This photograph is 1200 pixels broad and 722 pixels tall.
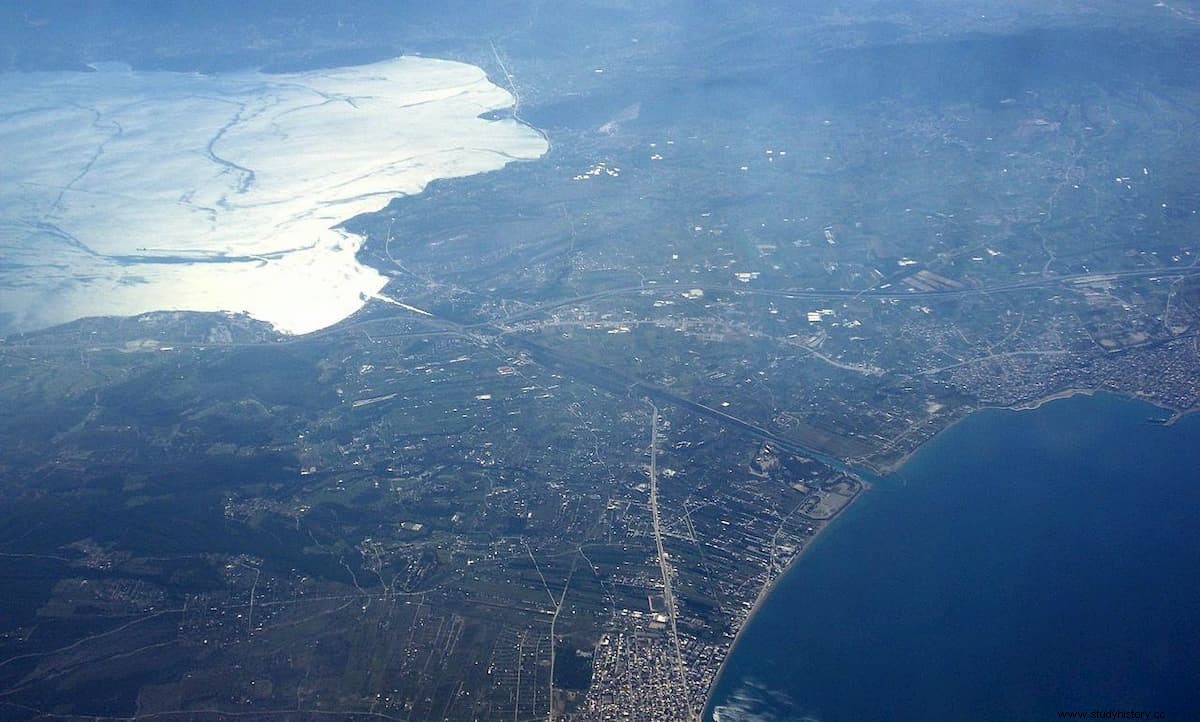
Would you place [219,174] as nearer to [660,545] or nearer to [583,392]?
[583,392]

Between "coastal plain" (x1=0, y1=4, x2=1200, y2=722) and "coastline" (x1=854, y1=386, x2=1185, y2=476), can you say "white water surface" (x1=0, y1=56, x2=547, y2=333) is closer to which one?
"coastal plain" (x1=0, y1=4, x2=1200, y2=722)

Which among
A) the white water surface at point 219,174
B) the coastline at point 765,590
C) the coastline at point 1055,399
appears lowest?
the coastline at point 765,590

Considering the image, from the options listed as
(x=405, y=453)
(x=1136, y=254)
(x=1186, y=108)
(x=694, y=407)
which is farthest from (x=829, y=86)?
(x=405, y=453)

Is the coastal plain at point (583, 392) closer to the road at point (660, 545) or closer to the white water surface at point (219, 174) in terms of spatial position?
the road at point (660, 545)

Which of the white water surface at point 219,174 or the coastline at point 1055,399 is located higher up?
the white water surface at point 219,174

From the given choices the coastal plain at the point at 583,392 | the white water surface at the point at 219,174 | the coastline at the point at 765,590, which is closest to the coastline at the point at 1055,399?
the coastal plain at the point at 583,392

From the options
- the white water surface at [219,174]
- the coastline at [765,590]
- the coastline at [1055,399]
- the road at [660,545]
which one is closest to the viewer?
the coastline at [765,590]
